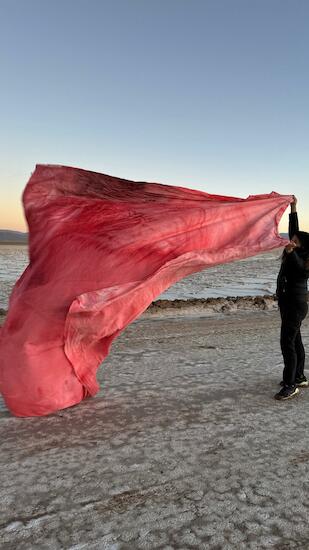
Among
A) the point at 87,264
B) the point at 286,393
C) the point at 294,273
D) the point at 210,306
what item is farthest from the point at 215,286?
the point at 87,264

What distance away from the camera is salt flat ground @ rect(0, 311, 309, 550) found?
97.1 inches

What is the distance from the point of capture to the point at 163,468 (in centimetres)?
311

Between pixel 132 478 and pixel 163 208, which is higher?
pixel 163 208

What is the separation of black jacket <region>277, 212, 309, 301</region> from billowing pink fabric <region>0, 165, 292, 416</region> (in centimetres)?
40

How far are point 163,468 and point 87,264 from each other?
1.58m

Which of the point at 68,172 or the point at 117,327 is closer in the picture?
the point at 117,327

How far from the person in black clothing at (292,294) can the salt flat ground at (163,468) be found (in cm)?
21

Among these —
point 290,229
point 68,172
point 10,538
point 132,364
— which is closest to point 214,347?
point 132,364

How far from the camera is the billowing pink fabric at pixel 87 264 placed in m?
3.79

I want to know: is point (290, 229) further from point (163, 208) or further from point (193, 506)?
point (193, 506)

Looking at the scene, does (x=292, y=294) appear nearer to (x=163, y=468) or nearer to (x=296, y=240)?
(x=296, y=240)

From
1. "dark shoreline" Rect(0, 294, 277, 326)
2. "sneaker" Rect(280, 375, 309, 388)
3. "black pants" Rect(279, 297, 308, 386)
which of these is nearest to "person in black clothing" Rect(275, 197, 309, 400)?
"black pants" Rect(279, 297, 308, 386)

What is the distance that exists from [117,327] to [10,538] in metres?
1.76

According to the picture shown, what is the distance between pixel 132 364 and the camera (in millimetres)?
5738
